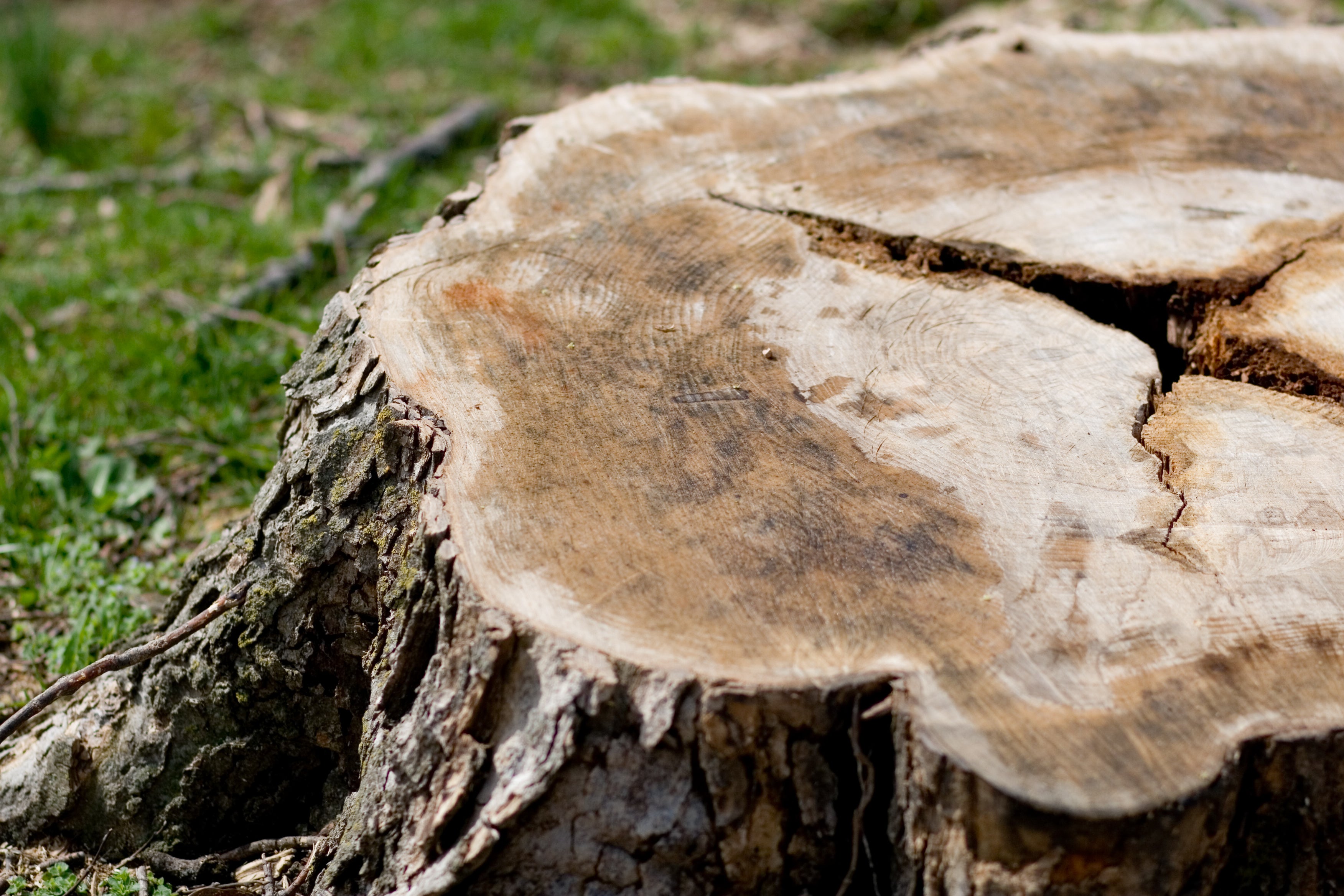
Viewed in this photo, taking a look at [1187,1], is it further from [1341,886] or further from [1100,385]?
[1341,886]

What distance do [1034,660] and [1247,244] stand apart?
1131 millimetres

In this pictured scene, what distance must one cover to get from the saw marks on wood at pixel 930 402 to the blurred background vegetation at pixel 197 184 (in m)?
1.04

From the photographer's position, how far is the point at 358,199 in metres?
3.97

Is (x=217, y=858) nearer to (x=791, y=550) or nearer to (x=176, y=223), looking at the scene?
(x=791, y=550)

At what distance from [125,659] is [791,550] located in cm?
104

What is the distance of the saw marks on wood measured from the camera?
4.26 feet

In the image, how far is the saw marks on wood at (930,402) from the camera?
1.30 m

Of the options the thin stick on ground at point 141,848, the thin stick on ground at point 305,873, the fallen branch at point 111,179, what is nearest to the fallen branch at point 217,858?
the thin stick on ground at point 141,848

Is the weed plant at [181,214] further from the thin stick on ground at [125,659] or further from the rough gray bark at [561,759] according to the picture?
the rough gray bark at [561,759]

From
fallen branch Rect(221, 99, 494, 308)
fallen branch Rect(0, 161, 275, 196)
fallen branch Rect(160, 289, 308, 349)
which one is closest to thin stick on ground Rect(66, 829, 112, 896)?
fallen branch Rect(160, 289, 308, 349)

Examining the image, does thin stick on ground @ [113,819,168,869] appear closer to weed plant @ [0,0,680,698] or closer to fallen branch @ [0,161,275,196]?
weed plant @ [0,0,680,698]

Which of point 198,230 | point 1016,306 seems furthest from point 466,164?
point 1016,306

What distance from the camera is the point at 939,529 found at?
1.46 metres

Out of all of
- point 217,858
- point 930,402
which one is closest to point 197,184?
point 217,858
